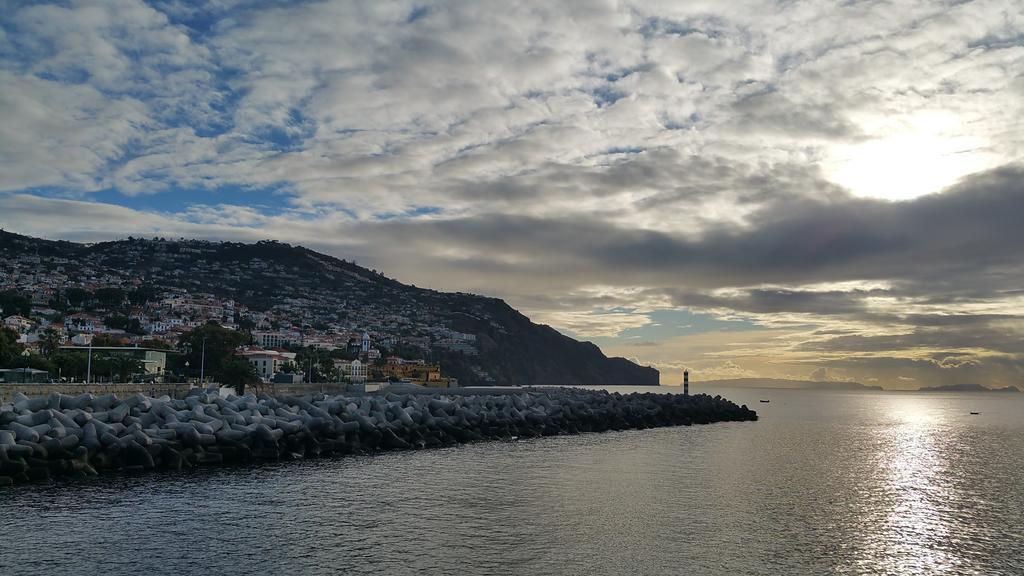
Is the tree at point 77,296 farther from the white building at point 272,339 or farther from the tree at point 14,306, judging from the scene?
the white building at point 272,339

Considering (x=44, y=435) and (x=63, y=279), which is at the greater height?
(x=63, y=279)

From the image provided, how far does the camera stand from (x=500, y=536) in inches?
562

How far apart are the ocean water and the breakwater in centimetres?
170

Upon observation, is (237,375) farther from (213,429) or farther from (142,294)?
(142,294)

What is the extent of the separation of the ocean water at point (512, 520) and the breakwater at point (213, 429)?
67.0 inches

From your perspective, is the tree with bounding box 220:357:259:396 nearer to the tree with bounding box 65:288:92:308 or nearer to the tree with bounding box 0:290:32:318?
the tree with bounding box 0:290:32:318

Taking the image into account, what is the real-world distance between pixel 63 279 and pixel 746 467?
628 ft

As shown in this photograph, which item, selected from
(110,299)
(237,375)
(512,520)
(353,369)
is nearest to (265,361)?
(353,369)

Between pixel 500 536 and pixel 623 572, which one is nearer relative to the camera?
pixel 623 572

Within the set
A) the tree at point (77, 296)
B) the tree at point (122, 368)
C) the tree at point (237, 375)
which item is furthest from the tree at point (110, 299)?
the tree at point (237, 375)

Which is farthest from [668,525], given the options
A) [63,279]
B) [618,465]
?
[63,279]

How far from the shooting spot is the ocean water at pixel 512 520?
1246 cm

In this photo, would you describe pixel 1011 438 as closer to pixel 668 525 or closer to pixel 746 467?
pixel 746 467

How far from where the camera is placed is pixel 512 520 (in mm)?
15773
